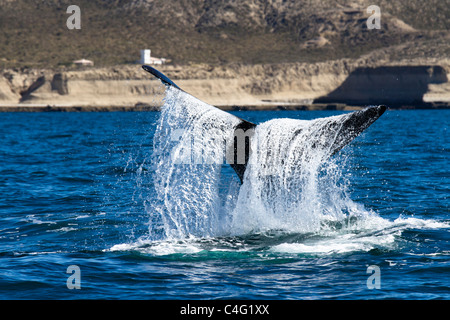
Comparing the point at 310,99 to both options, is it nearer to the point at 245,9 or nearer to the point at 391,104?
the point at 391,104

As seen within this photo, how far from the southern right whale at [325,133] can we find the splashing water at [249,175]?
0.04 meters

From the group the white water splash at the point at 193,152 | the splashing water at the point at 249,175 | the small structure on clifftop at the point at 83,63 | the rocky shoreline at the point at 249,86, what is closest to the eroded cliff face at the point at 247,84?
the rocky shoreline at the point at 249,86

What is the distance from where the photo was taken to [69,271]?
1180 cm

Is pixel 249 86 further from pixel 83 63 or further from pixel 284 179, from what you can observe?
pixel 284 179

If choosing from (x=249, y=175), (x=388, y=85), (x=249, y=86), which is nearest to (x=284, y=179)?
(x=249, y=175)

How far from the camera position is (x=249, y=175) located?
43.8ft

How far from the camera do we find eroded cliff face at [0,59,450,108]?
334ft

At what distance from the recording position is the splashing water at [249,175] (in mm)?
12703

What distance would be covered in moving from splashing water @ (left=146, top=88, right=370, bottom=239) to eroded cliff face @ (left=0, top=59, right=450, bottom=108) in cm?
8262

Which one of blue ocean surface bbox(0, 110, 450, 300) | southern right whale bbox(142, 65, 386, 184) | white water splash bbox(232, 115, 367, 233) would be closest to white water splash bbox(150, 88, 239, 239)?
southern right whale bbox(142, 65, 386, 184)

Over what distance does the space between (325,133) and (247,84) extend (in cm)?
10041

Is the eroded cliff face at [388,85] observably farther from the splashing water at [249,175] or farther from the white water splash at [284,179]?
the white water splash at [284,179]
